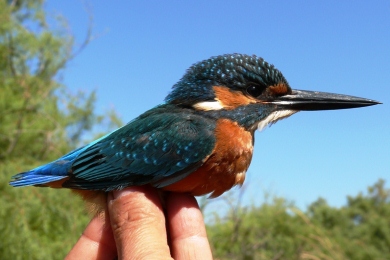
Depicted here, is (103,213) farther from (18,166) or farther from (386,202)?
(386,202)

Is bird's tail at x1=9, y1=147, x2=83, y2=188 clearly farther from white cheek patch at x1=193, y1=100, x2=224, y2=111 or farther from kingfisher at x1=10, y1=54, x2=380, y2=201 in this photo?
white cheek patch at x1=193, y1=100, x2=224, y2=111

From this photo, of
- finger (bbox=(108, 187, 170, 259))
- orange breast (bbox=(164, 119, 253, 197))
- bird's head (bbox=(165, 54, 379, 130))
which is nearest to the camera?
finger (bbox=(108, 187, 170, 259))

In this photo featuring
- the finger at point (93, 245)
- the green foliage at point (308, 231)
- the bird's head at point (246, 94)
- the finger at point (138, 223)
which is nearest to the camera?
the finger at point (138, 223)

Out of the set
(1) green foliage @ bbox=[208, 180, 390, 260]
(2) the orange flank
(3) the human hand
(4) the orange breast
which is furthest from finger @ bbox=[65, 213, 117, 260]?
(1) green foliage @ bbox=[208, 180, 390, 260]

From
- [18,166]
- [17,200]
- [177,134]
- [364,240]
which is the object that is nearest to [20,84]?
[18,166]

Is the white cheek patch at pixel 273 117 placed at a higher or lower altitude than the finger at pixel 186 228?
higher

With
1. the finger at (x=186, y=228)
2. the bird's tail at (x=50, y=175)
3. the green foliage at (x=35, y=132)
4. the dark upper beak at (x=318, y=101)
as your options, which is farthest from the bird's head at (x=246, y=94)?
the green foliage at (x=35, y=132)

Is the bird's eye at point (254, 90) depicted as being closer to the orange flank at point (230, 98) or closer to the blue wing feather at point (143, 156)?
the orange flank at point (230, 98)
